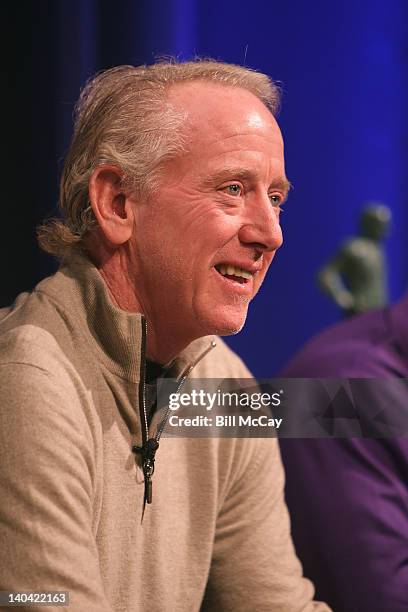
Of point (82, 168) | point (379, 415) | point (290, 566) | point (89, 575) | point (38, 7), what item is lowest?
point (89, 575)

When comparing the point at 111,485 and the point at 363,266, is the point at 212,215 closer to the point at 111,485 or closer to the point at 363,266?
the point at 111,485

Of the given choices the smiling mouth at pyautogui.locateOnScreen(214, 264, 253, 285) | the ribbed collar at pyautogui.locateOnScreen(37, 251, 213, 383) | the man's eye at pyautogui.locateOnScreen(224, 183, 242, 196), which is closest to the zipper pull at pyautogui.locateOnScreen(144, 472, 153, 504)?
the ribbed collar at pyautogui.locateOnScreen(37, 251, 213, 383)

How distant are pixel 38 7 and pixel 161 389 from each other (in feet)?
3.72

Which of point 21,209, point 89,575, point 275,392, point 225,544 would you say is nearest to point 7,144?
point 21,209

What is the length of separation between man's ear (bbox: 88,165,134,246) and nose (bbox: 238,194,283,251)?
16 centimetres

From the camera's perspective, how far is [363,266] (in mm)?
3963

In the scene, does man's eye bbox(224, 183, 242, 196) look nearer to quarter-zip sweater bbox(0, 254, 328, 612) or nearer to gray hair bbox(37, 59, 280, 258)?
gray hair bbox(37, 59, 280, 258)

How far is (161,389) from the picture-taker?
137 cm

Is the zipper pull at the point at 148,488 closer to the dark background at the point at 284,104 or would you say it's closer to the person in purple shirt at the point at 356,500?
the person in purple shirt at the point at 356,500

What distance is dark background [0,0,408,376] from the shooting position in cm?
212

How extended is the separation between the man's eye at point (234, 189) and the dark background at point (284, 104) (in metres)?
0.37

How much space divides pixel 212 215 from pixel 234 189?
5 cm

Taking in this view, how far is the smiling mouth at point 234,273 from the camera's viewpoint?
1320 mm

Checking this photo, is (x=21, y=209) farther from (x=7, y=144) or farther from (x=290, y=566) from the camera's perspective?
(x=290, y=566)
